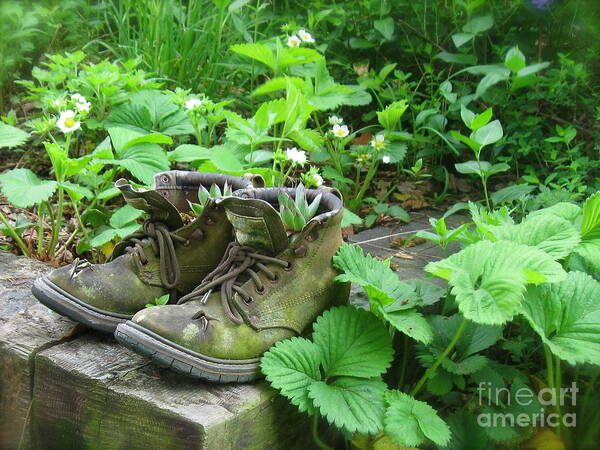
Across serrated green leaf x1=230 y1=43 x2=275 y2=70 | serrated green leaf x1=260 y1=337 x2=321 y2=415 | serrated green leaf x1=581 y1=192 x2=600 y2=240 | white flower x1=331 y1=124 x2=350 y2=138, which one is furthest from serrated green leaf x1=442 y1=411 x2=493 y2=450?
serrated green leaf x1=230 y1=43 x2=275 y2=70

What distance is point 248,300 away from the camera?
1368 mm

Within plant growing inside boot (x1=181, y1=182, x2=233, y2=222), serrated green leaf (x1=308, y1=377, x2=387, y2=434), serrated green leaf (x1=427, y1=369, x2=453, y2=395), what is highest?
plant growing inside boot (x1=181, y1=182, x2=233, y2=222)

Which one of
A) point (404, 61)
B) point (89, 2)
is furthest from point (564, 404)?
point (89, 2)

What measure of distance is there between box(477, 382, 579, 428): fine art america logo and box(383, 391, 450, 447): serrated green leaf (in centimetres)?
19

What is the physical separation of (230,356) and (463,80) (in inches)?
78.4

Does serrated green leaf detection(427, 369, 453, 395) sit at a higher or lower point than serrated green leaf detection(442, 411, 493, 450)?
higher

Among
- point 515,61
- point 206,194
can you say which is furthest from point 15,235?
point 515,61

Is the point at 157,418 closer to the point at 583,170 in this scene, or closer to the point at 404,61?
the point at 583,170

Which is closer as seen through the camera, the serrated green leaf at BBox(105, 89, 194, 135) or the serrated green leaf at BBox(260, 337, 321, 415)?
the serrated green leaf at BBox(260, 337, 321, 415)

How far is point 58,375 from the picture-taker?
55.2 inches

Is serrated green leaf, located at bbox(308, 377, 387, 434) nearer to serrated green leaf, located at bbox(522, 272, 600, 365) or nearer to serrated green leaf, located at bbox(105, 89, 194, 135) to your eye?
serrated green leaf, located at bbox(522, 272, 600, 365)

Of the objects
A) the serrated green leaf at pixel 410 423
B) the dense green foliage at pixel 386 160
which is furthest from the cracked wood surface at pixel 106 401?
the serrated green leaf at pixel 410 423

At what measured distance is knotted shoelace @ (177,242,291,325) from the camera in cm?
135

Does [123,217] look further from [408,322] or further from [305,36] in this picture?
[305,36]
